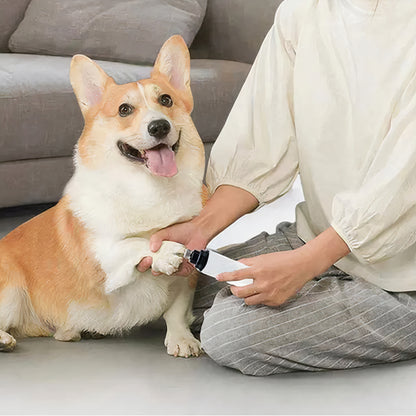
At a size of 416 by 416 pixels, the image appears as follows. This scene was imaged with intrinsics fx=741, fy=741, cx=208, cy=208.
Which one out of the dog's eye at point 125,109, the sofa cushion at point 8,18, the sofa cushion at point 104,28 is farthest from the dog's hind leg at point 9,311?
the sofa cushion at point 8,18

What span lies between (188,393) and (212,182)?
444mm

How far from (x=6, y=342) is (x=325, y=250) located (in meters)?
0.65

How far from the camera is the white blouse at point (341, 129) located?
1.28 m

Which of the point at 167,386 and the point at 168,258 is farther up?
the point at 168,258

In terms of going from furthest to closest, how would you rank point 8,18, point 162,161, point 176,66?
point 8,18 < point 176,66 < point 162,161

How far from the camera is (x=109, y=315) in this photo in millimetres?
1440

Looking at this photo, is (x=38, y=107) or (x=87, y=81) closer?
(x=87, y=81)

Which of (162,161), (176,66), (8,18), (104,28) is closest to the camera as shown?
(162,161)

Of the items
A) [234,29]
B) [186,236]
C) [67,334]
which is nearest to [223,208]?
[186,236]

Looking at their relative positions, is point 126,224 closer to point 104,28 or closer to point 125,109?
point 125,109

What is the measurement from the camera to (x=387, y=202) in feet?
4.13

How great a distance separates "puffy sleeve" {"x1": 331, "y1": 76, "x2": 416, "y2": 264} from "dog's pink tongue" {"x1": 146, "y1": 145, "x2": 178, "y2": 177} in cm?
31

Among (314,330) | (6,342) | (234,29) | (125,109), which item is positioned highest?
(125,109)

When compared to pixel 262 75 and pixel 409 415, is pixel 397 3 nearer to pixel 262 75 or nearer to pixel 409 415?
pixel 262 75
